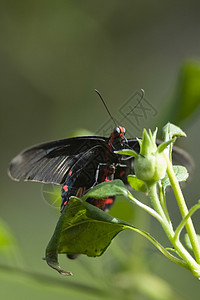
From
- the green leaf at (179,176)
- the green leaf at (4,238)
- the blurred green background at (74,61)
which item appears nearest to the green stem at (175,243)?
the green leaf at (179,176)

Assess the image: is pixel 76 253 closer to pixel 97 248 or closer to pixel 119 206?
pixel 97 248

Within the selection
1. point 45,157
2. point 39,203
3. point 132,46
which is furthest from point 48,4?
point 45,157

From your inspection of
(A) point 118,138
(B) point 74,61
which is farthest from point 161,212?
(B) point 74,61

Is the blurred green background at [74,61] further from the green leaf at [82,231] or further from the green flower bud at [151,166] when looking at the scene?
the green flower bud at [151,166]

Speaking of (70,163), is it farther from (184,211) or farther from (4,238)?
(4,238)

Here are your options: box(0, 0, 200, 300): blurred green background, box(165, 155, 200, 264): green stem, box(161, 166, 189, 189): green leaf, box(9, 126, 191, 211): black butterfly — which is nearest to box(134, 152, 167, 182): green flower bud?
box(165, 155, 200, 264): green stem

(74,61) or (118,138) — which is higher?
(118,138)

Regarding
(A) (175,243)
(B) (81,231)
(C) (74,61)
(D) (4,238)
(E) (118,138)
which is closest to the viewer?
(A) (175,243)

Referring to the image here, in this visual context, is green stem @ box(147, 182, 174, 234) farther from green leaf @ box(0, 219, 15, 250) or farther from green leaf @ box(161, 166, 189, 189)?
green leaf @ box(0, 219, 15, 250)

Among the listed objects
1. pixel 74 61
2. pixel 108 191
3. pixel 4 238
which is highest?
pixel 108 191

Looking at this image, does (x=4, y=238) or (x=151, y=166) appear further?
(x=4, y=238)
